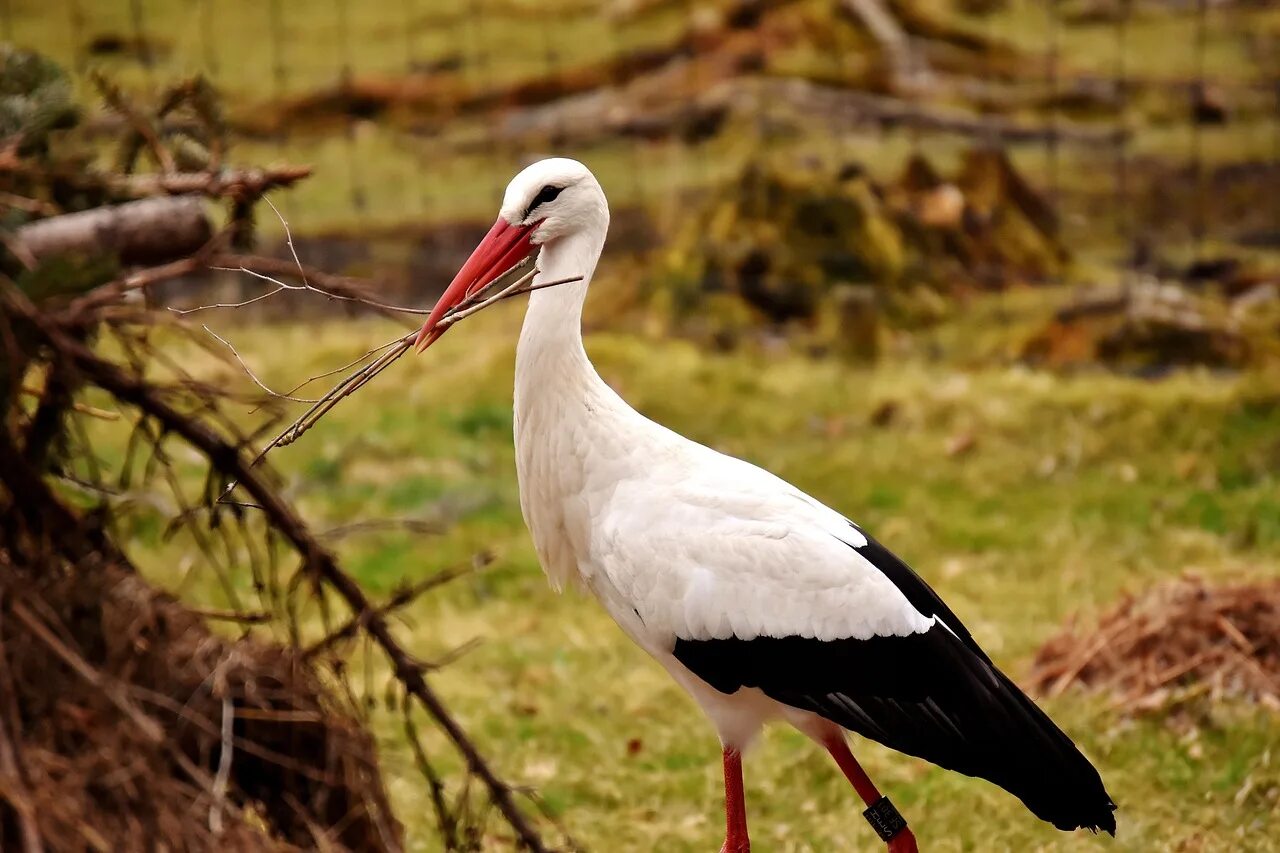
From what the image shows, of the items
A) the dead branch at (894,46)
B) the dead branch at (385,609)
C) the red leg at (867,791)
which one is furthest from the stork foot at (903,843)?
the dead branch at (894,46)

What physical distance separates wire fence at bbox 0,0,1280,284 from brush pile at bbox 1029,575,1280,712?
4577 mm

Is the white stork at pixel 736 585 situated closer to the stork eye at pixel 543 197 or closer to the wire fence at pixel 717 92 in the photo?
the stork eye at pixel 543 197

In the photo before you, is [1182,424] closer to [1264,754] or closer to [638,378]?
[638,378]

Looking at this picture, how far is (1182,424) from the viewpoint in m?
7.20

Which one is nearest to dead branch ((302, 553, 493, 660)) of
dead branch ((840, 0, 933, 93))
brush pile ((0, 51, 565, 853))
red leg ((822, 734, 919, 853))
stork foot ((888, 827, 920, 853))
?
brush pile ((0, 51, 565, 853))

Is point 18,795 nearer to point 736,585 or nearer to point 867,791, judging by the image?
point 736,585

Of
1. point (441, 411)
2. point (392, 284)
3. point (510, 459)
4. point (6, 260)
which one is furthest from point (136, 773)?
point (392, 284)

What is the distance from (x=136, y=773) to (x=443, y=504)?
173 inches

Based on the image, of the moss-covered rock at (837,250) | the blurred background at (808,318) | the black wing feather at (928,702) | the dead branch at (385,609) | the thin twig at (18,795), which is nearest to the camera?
the thin twig at (18,795)

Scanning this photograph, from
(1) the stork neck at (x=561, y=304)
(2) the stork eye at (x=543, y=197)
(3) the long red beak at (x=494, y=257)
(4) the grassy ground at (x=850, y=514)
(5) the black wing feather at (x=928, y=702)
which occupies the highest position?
(2) the stork eye at (x=543, y=197)

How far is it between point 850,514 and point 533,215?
340 centimetres

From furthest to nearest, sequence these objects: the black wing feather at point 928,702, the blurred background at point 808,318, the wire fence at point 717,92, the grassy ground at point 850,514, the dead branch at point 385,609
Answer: the wire fence at point 717,92, the blurred background at point 808,318, the grassy ground at point 850,514, the black wing feather at point 928,702, the dead branch at point 385,609

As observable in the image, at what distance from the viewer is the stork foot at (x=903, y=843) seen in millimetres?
3438

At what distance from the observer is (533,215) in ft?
11.3
